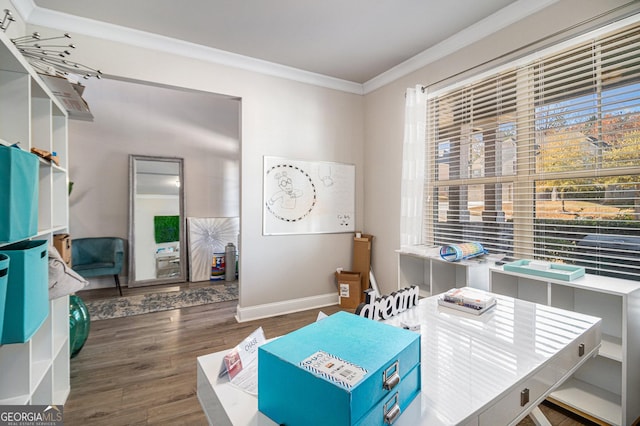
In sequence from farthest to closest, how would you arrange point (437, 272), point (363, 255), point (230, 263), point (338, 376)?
point (230, 263) < point (363, 255) < point (437, 272) < point (338, 376)

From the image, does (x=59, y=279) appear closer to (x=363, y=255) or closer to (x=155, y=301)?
(x=155, y=301)

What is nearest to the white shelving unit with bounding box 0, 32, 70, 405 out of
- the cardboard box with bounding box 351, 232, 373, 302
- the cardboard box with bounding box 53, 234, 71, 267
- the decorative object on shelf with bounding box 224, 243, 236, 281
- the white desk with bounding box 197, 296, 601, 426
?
the cardboard box with bounding box 53, 234, 71, 267

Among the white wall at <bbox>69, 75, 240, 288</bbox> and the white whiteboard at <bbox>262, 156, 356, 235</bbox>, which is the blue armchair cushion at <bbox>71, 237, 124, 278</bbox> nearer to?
the white wall at <bbox>69, 75, 240, 288</bbox>

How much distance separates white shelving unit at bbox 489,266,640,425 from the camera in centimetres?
152

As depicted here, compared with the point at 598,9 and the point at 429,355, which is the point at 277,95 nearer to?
the point at 598,9

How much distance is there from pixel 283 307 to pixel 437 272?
166 centimetres

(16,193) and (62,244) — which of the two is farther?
(62,244)

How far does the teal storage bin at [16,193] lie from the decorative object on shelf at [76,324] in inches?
56.6

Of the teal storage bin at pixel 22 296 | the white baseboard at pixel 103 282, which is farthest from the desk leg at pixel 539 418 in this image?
the white baseboard at pixel 103 282

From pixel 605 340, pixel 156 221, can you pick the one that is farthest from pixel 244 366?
pixel 156 221

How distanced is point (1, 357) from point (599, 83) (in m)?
3.21

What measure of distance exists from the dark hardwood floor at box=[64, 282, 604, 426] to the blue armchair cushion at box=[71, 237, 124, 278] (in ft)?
3.77

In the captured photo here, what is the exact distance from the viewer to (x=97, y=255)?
4215mm

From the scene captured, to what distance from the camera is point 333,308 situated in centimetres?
347
